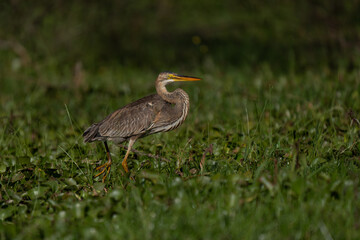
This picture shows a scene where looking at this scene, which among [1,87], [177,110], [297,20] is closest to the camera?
[177,110]

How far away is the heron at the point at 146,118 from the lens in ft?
16.9

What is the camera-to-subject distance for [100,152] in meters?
5.45

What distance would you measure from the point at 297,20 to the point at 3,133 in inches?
309

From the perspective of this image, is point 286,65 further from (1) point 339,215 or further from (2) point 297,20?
(1) point 339,215

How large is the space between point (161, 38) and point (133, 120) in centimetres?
901

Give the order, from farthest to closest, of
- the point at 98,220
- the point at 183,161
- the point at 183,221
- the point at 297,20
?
the point at 297,20, the point at 183,161, the point at 98,220, the point at 183,221

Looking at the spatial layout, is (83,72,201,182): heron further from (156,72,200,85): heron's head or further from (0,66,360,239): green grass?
(0,66,360,239): green grass

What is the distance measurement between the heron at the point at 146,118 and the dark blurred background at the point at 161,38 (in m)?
4.68

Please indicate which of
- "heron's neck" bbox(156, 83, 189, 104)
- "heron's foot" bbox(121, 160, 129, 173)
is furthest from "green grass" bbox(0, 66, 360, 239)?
"heron's neck" bbox(156, 83, 189, 104)

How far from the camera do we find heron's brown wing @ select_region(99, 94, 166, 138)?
516 cm

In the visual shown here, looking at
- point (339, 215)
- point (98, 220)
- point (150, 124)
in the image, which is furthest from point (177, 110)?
point (339, 215)

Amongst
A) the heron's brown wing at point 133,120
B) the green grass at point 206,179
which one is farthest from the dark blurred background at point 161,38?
the heron's brown wing at point 133,120

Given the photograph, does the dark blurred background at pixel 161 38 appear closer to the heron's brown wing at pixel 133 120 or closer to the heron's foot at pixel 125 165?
the heron's brown wing at pixel 133 120

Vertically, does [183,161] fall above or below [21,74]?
above
